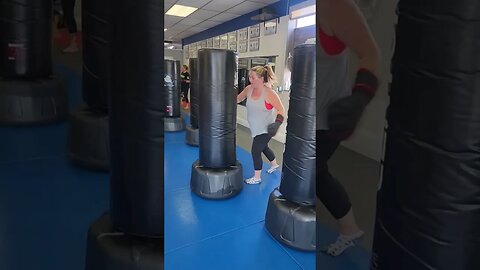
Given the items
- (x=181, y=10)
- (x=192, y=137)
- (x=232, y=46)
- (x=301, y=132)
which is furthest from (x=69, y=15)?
(x=192, y=137)

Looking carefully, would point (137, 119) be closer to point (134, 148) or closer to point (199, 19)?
point (134, 148)

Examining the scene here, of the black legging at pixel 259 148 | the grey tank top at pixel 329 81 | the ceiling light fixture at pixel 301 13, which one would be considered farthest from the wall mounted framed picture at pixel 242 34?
the grey tank top at pixel 329 81

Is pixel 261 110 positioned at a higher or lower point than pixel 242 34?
lower

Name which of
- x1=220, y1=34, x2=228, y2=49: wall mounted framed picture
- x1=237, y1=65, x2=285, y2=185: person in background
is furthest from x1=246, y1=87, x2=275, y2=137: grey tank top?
x1=220, y1=34, x2=228, y2=49: wall mounted framed picture

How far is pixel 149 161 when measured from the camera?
0.38 m

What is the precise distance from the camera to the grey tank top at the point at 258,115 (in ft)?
6.49

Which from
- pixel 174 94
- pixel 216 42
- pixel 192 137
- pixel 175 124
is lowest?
pixel 192 137

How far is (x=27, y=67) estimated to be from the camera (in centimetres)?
31

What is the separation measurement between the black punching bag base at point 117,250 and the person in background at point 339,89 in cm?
35

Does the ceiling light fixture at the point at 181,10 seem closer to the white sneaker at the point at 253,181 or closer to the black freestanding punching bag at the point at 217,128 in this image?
the black freestanding punching bag at the point at 217,128

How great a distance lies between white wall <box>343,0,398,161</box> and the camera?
0.39 meters

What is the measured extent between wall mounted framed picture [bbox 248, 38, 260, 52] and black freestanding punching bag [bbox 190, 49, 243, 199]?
0.22 m

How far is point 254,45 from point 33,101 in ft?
6.25

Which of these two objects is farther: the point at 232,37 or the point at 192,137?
the point at 192,137
